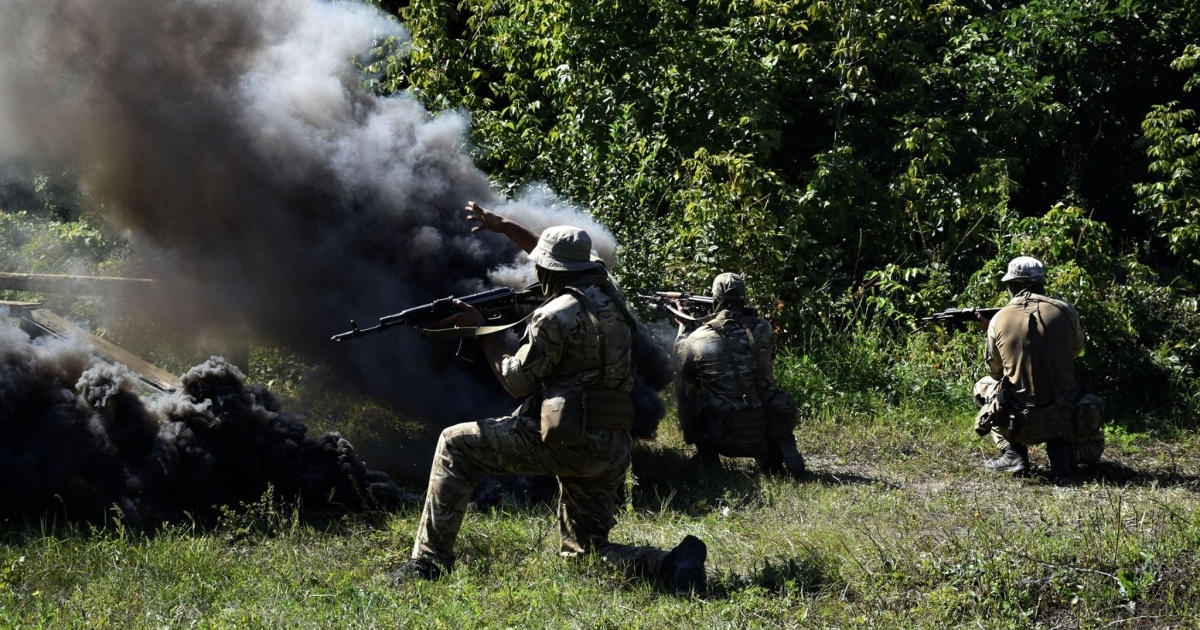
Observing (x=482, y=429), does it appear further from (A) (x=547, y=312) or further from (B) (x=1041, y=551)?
(B) (x=1041, y=551)

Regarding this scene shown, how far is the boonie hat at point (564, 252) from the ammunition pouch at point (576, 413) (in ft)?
1.91

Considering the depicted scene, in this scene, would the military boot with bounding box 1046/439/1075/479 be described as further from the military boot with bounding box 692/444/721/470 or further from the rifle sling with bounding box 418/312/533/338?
the rifle sling with bounding box 418/312/533/338

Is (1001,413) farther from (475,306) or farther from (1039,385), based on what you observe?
(475,306)

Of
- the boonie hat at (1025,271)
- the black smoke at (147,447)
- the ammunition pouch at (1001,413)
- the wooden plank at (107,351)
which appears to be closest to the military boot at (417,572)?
the black smoke at (147,447)

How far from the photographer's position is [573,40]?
1306cm

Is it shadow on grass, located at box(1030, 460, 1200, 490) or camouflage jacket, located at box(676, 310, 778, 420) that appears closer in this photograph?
shadow on grass, located at box(1030, 460, 1200, 490)

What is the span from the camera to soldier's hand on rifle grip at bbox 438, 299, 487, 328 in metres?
6.03

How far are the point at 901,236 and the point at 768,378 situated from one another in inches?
196

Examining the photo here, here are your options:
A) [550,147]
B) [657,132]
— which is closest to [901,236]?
[657,132]

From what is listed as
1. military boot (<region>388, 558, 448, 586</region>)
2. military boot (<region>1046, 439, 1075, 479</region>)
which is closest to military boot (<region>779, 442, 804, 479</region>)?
military boot (<region>1046, 439, 1075, 479</region>)

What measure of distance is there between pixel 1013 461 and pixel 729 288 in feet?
7.94

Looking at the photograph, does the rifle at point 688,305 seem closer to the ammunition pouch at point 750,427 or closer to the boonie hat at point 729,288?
the boonie hat at point 729,288

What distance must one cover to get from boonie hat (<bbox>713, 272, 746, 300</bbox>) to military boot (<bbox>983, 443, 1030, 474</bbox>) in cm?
225

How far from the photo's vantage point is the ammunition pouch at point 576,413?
5.56m
